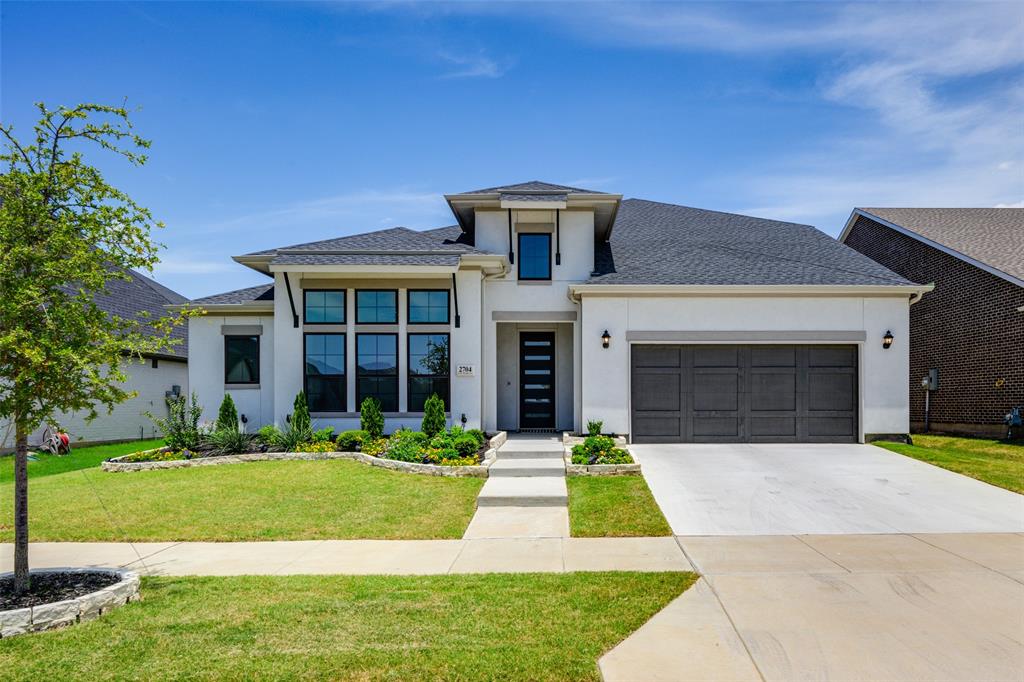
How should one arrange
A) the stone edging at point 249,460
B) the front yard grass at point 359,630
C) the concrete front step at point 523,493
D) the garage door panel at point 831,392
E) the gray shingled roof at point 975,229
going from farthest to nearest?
the gray shingled roof at point 975,229
the garage door panel at point 831,392
the stone edging at point 249,460
the concrete front step at point 523,493
the front yard grass at point 359,630

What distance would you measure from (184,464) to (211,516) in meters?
4.53

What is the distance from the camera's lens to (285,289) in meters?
14.7

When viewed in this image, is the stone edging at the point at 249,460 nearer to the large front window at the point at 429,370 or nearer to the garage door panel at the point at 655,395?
the large front window at the point at 429,370

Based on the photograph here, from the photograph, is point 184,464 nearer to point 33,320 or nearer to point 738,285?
point 33,320

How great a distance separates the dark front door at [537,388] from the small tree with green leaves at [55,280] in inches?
435

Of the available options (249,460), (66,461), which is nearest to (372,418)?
(249,460)

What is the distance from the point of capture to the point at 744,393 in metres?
14.5

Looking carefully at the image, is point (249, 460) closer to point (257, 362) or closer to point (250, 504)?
point (257, 362)

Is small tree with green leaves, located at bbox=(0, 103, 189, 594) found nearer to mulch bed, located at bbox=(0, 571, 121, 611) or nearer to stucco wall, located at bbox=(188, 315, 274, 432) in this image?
mulch bed, located at bbox=(0, 571, 121, 611)

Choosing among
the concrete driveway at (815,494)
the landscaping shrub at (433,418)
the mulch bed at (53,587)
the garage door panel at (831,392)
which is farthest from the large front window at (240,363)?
the garage door panel at (831,392)

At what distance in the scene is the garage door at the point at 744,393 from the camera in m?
14.5

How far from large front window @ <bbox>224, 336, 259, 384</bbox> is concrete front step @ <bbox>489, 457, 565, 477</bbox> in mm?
7298

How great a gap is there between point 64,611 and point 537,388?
1211cm

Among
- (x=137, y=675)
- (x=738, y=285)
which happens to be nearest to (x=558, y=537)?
(x=137, y=675)
